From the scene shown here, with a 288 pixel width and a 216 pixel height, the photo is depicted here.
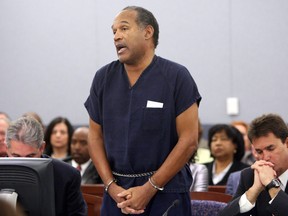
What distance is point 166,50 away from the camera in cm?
836

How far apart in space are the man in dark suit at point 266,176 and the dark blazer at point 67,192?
0.65 metres

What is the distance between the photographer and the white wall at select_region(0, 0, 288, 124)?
8211mm

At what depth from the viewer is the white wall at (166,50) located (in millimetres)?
8211

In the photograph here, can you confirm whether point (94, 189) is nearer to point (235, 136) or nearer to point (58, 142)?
point (235, 136)

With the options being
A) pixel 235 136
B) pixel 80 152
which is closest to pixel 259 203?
pixel 235 136

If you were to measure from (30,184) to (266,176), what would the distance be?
4.15 ft

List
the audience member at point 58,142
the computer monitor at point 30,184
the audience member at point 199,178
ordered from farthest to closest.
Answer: the audience member at point 58,142, the audience member at point 199,178, the computer monitor at point 30,184

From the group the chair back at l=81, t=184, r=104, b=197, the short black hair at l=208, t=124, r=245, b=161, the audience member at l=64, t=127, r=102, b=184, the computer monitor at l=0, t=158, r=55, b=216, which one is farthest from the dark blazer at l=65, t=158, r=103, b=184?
the computer monitor at l=0, t=158, r=55, b=216

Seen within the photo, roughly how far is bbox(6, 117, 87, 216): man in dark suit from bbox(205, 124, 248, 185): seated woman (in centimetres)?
281

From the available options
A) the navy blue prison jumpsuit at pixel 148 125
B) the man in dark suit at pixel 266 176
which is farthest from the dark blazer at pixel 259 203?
the navy blue prison jumpsuit at pixel 148 125

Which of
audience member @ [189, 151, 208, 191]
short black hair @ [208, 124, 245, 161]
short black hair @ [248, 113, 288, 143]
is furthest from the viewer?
short black hair @ [208, 124, 245, 161]

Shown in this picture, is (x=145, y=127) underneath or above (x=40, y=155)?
above

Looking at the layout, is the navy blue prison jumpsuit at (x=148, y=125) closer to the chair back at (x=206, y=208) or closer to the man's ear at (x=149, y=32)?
the man's ear at (x=149, y=32)

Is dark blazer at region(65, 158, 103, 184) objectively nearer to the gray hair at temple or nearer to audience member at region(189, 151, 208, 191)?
audience member at region(189, 151, 208, 191)
